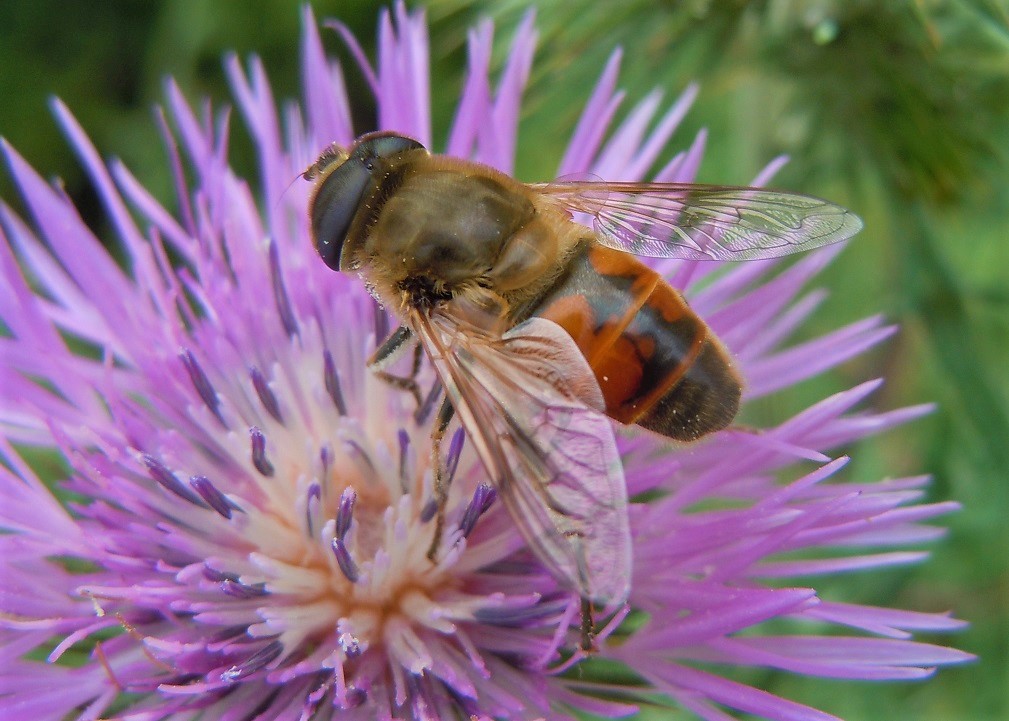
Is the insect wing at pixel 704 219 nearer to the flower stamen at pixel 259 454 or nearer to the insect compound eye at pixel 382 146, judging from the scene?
the insect compound eye at pixel 382 146

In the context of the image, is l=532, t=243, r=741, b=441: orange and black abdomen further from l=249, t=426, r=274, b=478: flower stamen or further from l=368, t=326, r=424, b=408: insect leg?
l=249, t=426, r=274, b=478: flower stamen

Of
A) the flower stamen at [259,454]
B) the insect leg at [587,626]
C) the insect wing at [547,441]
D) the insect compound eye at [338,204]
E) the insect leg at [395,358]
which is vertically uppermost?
the insect compound eye at [338,204]

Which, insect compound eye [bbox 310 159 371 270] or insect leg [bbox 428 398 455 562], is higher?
insect compound eye [bbox 310 159 371 270]

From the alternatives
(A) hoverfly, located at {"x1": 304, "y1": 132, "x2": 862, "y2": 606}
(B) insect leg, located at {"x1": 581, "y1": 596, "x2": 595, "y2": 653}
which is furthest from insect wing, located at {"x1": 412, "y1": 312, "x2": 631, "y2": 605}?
(B) insect leg, located at {"x1": 581, "y1": 596, "x2": 595, "y2": 653}

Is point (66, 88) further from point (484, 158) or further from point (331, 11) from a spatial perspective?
point (484, 158)

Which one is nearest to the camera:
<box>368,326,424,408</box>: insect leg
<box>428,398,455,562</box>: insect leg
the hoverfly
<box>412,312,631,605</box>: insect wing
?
<box>412,312,631,605</box>: insect wing

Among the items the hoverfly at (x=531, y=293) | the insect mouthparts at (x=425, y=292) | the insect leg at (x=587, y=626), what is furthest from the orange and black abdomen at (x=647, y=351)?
the insect leg at (x=587, y=626)

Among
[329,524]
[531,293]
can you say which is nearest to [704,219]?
[531,293]
